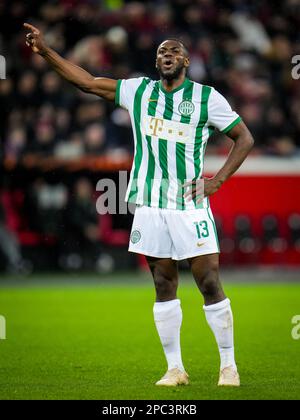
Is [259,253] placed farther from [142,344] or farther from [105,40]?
[142,344]

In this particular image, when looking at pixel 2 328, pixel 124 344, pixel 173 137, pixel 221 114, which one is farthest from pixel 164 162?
pixel 2 328

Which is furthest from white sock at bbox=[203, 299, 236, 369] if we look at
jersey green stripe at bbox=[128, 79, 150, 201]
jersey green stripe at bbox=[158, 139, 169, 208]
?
jersey green stripe at bbox=[128, 79, 150, 201]

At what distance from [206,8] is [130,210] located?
566 cm

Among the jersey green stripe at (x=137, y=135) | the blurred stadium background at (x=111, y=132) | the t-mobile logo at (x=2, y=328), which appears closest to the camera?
the jersey green stripe at (x=137, y=135)

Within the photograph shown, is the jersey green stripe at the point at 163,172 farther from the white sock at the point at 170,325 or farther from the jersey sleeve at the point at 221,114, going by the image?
the white sock at the point at 170,325

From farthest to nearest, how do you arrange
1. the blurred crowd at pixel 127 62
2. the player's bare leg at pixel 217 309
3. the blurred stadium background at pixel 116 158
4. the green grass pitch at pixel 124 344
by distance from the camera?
the blurred crowd at pixel 127 62 → the blurred stadium background at pixel 116 158 → the player's bare leg at pixel 217 309 → the green grass pitch at pixel 124 344

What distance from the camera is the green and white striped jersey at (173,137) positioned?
693 centimetres

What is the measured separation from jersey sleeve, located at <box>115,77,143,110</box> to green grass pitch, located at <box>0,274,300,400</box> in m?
1.96

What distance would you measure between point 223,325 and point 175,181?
41.0 inches

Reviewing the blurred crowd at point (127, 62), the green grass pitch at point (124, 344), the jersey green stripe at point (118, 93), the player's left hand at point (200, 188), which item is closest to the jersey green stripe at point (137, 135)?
the jersey green stripe at point (118, 93)

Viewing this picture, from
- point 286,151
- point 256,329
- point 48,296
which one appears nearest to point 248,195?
point 286,151

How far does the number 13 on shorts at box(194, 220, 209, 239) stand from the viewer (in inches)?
271

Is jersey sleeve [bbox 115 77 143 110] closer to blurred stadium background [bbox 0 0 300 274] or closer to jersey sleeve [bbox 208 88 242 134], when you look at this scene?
jersey sleeve [bbox 208 88 242 134]

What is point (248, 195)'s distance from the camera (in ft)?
58.7
